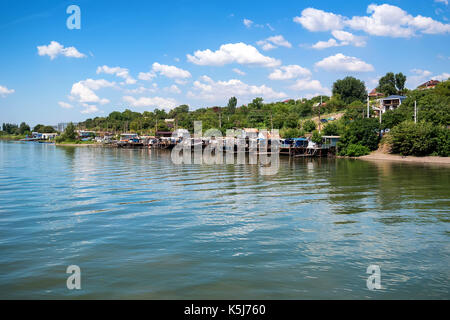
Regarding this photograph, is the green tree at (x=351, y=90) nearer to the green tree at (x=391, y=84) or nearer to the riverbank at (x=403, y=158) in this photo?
the green tree at (x=391, y=84)

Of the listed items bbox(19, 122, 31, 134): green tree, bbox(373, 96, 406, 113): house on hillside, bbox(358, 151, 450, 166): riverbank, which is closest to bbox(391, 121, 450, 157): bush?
bbox(358, 151, 450, 166): riverbank

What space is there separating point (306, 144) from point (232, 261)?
1835 inches

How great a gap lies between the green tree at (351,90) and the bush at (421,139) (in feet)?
158

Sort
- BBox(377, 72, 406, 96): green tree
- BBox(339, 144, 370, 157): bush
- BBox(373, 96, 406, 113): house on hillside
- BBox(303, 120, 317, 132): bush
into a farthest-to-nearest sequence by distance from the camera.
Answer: BBox(377, 72, 406, 96): green tree < BBox(373, 96, 406, 113): house on hillside < BBox(303, 120, 317, 132): bush < BBox(339, 144, 370, 157): bush

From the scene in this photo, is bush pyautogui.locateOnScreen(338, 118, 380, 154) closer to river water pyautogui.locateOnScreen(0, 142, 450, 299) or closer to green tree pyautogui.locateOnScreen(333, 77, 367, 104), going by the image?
river water pyautogui.locateOnScreen(0, 142, 450, 299)

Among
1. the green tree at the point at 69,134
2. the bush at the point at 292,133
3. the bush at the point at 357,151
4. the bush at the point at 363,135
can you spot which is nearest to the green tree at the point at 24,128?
the green tree at the point at 69,134

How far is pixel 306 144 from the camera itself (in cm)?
5328

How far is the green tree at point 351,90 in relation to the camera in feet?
294

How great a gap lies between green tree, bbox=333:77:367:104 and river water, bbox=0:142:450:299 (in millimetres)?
76316

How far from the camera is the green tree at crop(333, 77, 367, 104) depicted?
294 feet

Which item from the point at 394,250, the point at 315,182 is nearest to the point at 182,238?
the point at 394,250
